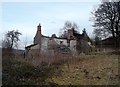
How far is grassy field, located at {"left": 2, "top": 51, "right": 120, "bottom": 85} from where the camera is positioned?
1489 centimetres

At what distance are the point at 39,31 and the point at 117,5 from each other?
1446cm

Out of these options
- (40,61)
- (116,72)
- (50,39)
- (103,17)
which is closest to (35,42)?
(50,39)

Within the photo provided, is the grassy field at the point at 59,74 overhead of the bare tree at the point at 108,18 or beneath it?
beneath

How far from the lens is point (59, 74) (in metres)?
17.3

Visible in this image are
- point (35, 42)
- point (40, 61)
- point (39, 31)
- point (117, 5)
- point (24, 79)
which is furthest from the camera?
point (35, 42)

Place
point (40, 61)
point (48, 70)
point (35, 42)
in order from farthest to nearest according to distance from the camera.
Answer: point (35, 42), point (40, 61), point (48, 70)

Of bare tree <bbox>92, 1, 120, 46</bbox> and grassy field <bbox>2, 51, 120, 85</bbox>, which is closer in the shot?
grassy field <bbox>2, 51, 120, 85</bbox>

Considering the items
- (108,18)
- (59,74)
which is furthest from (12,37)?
(59,74)

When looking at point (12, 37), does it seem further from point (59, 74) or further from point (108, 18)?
point (59, 74)

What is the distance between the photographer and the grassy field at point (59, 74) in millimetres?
14892

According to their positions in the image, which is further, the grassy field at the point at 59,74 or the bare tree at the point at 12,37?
the bare tree at the point at 12,37

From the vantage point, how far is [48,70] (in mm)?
17594

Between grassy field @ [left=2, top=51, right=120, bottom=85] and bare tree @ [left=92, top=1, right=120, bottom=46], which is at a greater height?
bare tree @ [left=92, top=1, right=120, bottom=46]

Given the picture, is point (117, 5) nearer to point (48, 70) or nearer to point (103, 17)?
point (103, 17)
